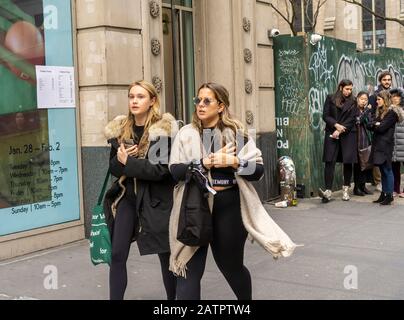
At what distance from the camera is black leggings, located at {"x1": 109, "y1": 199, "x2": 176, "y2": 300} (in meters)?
4.55

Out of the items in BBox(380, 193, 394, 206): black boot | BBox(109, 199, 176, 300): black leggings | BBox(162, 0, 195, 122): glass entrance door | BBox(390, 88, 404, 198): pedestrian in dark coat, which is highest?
BBox(162, 0, 195, 122): glass entrance door

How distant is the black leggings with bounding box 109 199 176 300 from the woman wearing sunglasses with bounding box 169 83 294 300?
0.43 m

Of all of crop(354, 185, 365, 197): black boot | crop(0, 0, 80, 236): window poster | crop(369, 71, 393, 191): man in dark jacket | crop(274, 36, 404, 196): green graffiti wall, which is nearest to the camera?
crop(0, 0, 80, 236): window poster

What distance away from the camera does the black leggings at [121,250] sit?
4551mm

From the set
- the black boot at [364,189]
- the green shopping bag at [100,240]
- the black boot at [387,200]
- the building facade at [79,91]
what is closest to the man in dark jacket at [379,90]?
the black boot at [364,189]

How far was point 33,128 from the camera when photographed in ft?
22.9

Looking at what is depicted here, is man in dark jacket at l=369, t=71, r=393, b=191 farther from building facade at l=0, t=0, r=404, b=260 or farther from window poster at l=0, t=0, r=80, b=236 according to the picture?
window poster at l=0, t=0, r=80, b=236

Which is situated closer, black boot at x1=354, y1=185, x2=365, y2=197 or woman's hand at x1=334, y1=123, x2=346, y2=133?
woman's hand at x1=334, y1=123, x2=346, y2=133

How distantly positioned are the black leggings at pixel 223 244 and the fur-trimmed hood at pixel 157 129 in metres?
0.65

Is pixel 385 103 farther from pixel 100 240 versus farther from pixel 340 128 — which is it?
pixel 100 240

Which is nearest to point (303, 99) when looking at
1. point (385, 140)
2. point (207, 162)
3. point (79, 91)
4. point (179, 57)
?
point (385, 140)

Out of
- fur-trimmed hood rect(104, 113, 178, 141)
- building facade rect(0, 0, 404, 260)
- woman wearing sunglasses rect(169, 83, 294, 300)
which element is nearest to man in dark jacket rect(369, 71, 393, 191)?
building facade rect(0, 0, 404, 260)
